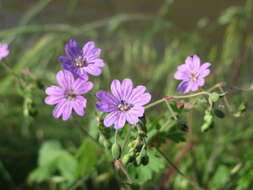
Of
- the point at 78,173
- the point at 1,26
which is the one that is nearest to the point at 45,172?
the point at 78,173

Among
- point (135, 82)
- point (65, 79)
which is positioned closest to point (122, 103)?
point (65, 79)

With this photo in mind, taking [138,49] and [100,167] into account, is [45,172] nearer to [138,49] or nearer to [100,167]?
[100,167]

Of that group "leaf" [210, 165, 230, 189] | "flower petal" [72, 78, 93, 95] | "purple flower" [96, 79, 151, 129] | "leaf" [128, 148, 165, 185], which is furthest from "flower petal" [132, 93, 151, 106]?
"leaf" [210, 165, 230, 189]

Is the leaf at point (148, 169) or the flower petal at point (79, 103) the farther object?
the leaf at point (148, 169)

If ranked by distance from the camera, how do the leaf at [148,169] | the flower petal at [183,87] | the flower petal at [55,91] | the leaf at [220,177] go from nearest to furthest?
the flower petal at [55,91]
the flower petal at [183,87]
the leaf at [148,169]
the leaf at [220,177]

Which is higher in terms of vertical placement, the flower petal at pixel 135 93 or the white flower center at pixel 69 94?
the white flower center at pixel 69 94

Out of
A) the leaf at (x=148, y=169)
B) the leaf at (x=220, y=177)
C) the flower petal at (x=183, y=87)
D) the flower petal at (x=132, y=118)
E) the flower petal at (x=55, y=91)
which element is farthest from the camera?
the leaf at (x=220, y=177)

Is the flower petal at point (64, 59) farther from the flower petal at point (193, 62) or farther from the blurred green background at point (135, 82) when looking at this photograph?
the flower petal at point (193, 62)

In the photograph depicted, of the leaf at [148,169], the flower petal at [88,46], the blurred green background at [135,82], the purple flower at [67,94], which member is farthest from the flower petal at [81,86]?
the leaf at [148,169]
